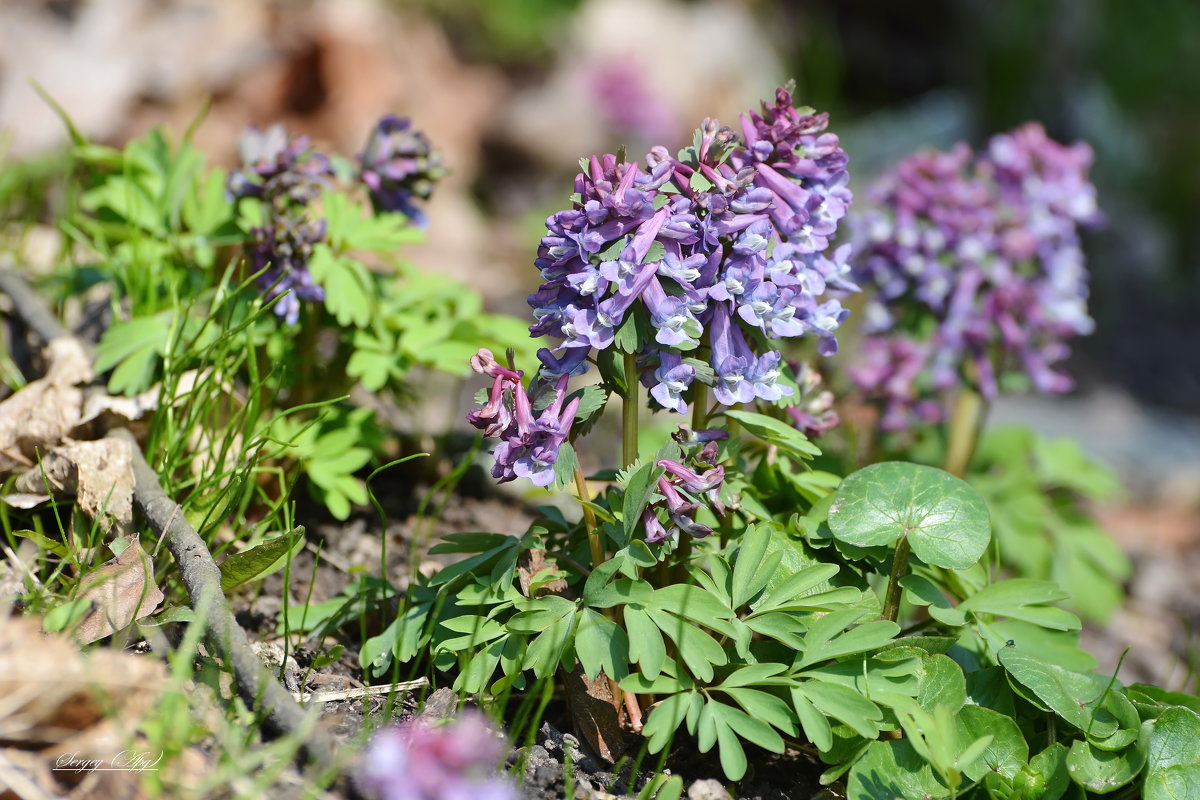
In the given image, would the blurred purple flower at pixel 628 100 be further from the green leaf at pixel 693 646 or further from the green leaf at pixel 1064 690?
the green leaf at pixel 693 646

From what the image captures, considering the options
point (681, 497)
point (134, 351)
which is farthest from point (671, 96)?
point (681, 497)

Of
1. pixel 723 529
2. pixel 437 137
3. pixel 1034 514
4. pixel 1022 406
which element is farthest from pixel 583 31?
pixel 723 529

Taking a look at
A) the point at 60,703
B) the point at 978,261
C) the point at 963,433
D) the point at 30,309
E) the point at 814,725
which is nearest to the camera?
the point at 60,703

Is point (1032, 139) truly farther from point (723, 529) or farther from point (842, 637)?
point (842, 637)

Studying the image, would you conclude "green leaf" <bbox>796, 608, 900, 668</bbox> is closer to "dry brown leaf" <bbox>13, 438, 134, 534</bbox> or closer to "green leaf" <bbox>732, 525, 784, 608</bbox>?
"green leaf" <bbox>732, 525, 784, 608</bbox>

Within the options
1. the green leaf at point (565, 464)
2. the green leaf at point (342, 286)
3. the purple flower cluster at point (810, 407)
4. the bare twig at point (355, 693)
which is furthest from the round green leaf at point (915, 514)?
the green leaf at point (342, 286)

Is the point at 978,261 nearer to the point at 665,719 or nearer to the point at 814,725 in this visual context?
the point at 814,725
